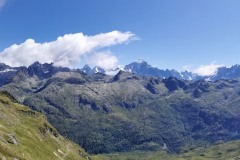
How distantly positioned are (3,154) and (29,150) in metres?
50.4

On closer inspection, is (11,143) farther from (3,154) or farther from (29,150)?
(3,154)

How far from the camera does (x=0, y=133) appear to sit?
18075 cm

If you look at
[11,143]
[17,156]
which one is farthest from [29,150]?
[17,156]

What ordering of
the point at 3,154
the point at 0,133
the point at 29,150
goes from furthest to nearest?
the point at 29,150 < the point at 0,133 < the point at 3,154

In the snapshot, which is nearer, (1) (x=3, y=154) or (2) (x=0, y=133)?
(1) (x=3, y=154)

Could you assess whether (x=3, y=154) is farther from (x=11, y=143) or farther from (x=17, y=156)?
(x=11, y=143)

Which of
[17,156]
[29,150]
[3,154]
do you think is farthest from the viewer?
[29,150]

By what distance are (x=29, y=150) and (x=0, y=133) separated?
79.8 feet

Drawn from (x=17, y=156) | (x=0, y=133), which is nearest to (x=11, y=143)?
(x=0, y=133)

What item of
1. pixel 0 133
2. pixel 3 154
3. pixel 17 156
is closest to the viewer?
pixel 3 154

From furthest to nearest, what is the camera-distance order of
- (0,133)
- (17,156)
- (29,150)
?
(29,150) → (0,133) → (17,156)

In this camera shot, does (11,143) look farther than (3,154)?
Yes

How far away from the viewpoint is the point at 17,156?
6344 inches

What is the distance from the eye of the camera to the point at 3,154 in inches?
5906
